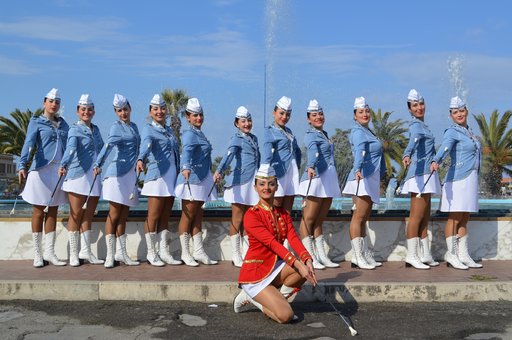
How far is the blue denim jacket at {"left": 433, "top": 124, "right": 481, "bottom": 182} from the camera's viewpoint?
7629mm

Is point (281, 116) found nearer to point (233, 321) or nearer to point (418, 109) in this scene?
point (418, 109)

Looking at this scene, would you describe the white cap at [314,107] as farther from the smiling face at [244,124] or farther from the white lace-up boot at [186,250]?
the white lace-up boot at [186,250]

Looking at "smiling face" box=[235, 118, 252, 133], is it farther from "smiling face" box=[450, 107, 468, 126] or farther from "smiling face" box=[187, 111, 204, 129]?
"smiling face" box=[450, 107, 468, 126]

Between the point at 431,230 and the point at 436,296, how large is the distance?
2051mm

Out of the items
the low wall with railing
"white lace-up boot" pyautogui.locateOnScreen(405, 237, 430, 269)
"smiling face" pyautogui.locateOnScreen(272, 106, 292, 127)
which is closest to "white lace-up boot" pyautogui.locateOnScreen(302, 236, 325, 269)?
the low wall with railing

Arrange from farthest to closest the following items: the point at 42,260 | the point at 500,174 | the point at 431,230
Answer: the point at 500,174 < the point at 431,230 < the point at 42,260

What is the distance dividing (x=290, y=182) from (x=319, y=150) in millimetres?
550

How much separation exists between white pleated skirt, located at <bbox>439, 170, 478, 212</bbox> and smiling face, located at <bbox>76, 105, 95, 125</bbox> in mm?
4619

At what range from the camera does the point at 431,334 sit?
17.0 ft

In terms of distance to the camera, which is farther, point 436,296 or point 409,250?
point 409,250

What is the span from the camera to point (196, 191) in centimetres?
780

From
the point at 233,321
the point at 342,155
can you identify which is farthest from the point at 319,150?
the point at 342,155

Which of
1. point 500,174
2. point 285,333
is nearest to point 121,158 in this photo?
point 285,333

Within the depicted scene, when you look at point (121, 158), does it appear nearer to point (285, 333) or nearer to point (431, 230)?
point (285, 333)
